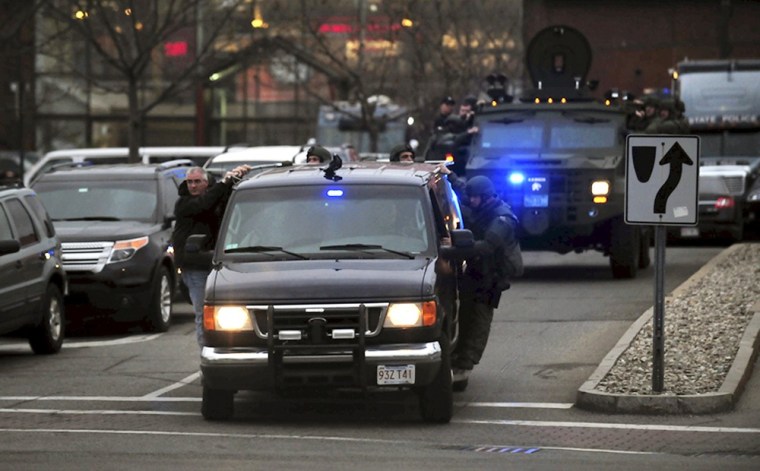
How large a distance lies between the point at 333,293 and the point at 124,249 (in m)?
7.85

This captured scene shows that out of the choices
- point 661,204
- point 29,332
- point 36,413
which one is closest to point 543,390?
point 661,204

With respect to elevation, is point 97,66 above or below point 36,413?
above

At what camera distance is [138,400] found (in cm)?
1397

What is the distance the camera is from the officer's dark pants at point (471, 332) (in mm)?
13938

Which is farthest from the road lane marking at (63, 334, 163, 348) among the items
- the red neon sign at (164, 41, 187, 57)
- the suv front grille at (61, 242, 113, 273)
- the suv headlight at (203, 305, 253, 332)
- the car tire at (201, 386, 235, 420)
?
the red neon sign at (164, 41, 187, 57)

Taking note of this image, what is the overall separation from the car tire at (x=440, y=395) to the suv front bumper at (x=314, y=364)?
215 millimetres

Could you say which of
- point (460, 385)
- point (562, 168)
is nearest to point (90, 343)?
point (460, 385)

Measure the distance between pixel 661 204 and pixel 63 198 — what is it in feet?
31.1

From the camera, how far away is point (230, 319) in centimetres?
1217

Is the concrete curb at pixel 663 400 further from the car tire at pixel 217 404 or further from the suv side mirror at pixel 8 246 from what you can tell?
the suv side mirror at pixel 8 246

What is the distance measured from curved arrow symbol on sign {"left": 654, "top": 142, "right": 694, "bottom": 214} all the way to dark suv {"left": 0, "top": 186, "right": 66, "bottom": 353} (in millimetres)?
6471

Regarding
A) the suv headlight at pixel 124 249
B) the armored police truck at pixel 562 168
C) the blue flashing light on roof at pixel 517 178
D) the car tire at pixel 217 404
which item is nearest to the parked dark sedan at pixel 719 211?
the armored police truck at pixel 562 168

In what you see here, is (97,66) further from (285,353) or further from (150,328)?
(285,353)

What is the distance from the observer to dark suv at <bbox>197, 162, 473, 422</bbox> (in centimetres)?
1200
